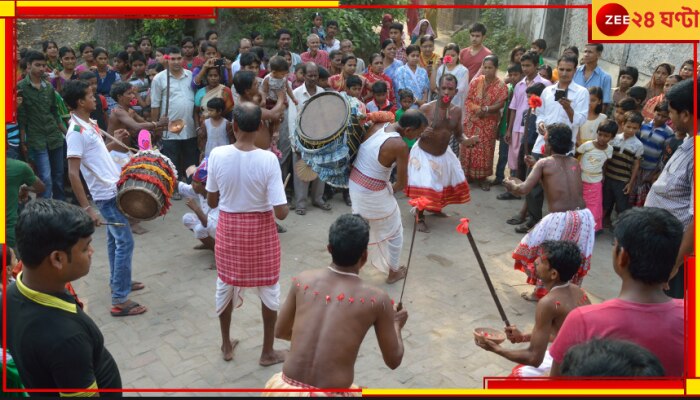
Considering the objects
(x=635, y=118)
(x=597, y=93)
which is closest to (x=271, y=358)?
→ (x=635, y=118)

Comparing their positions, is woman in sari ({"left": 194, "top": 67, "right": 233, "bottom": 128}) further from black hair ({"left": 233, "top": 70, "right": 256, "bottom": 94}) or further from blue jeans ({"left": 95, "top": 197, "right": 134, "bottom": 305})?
blue jeans ({"left": 95, "top": 197, "right": 134, "bottom": 305})

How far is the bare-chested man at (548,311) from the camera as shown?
145 inches

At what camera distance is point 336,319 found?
10.4 ft

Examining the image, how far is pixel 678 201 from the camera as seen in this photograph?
4379 millimetres

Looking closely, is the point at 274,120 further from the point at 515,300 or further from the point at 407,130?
the point at 515,300

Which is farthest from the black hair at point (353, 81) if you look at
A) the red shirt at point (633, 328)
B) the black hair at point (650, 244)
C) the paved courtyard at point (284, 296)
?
the red shirt at point (633, 328)

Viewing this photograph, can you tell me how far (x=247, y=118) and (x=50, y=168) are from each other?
3926mm

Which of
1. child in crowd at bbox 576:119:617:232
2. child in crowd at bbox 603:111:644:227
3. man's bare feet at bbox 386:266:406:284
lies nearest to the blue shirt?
child in crowd at bbox 603:111:644:227

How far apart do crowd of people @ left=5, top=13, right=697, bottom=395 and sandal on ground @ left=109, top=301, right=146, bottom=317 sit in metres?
0.01

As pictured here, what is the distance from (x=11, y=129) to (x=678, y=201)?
6290mm

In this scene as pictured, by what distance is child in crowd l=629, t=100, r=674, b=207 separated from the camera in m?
6.89

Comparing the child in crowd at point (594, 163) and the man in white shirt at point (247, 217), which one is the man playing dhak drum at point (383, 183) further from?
the child in crowd at point (594, 163)

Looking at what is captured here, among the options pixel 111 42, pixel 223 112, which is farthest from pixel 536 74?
pixel 111 42

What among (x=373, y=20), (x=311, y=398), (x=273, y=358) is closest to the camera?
(x=311, y=398)
